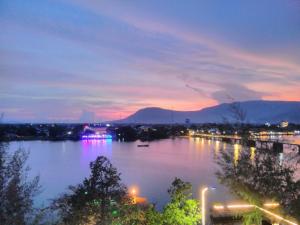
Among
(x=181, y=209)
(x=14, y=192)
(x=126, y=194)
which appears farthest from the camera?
(x=126, y=194)

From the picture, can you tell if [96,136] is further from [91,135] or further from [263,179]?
[263,179]

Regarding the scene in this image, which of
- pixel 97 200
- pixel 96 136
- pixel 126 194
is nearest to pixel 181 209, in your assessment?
pixel 126 194

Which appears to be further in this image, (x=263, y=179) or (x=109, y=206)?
(x=109, y=206)

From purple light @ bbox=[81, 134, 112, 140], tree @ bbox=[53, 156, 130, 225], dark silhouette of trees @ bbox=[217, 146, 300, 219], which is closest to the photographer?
dark silhouette of trees @ bbox=[217, 146, 300, 219]

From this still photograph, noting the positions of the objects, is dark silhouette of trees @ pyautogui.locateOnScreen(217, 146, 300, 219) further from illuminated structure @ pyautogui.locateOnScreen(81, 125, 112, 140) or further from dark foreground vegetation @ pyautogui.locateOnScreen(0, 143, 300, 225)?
illuminated structure @ pyautogui.locateOnScreen(81, 125, 112, 140)

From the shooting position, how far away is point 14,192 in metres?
5.41

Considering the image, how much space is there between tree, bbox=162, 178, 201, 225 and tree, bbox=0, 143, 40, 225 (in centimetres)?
278

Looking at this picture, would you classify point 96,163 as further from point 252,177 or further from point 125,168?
point 125,168

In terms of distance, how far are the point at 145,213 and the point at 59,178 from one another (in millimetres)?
30374

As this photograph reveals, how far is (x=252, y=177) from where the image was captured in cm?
539

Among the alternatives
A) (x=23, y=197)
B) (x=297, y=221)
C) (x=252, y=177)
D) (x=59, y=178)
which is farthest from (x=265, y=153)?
(x=59, y=178)

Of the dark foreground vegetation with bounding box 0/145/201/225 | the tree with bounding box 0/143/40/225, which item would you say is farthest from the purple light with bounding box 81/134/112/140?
the tree with bounding box 0/143/40/225

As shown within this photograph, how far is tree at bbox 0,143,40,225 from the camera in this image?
5230 millimetres

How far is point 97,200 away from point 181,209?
166cm
